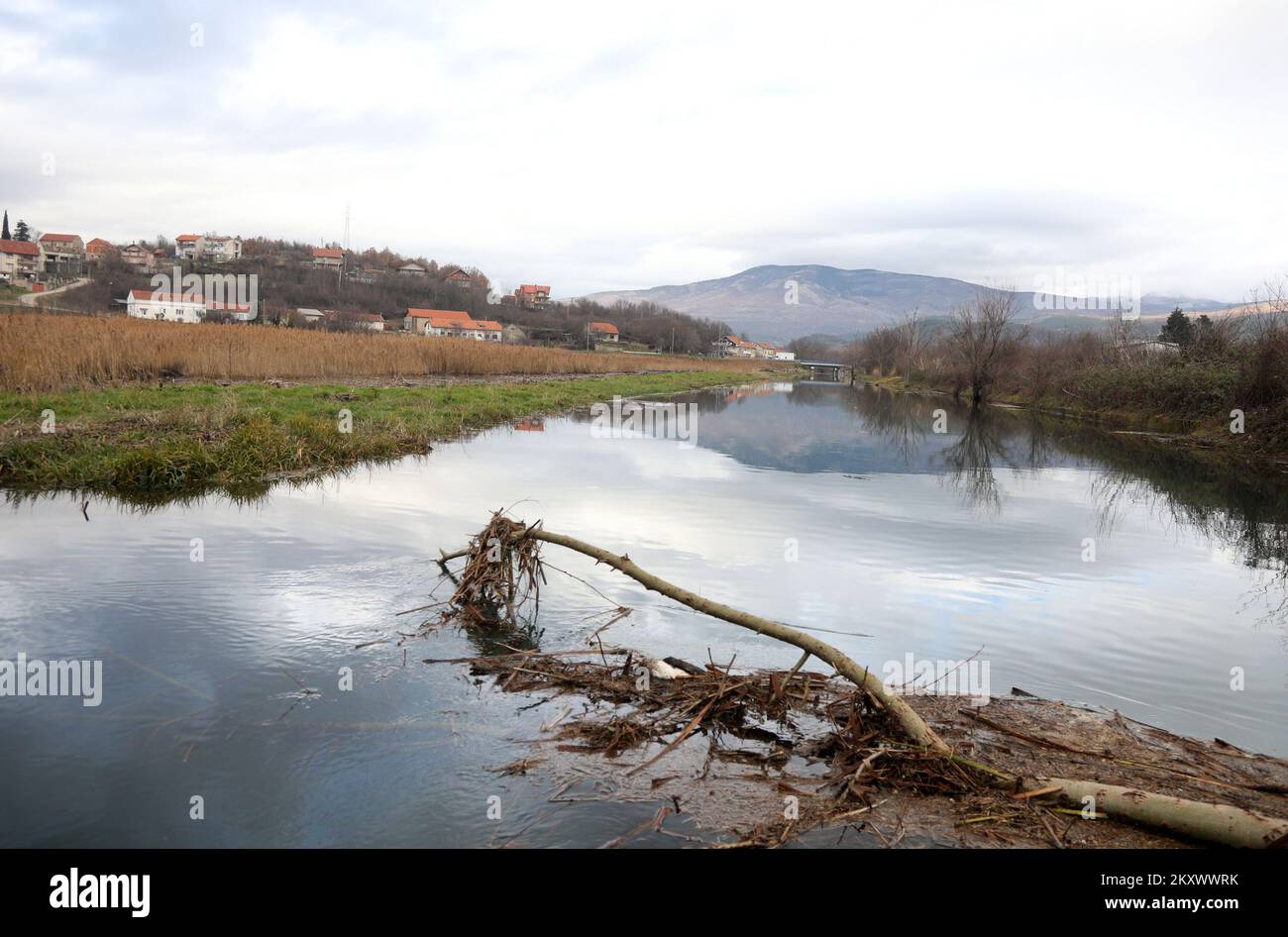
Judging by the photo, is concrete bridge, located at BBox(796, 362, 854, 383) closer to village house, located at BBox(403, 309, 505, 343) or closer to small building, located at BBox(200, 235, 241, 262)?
village house, located at BBox(403, 309, 505, 343)

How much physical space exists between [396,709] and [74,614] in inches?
134

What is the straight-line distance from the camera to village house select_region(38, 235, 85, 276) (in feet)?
348

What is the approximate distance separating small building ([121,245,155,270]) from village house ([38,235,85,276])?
17.7 feet

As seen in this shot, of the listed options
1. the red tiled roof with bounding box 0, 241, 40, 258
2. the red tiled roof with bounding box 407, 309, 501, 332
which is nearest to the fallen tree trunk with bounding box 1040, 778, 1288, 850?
the red tiled roof with bounding box 407, 309, 501, 332

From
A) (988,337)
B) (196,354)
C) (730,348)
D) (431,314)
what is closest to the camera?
(196,354)

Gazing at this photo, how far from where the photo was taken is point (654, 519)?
12078mm

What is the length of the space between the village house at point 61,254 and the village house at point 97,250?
0.95 m

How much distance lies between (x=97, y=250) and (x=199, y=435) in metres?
145

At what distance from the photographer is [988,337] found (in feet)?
168

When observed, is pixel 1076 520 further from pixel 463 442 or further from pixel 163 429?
pixel 163 429

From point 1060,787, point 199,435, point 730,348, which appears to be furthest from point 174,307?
point 730,348

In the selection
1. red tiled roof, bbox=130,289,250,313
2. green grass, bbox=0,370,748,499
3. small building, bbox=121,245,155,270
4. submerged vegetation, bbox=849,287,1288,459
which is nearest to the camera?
green grass, bbox=0,370,748,499

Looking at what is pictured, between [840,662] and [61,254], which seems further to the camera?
[61,254]

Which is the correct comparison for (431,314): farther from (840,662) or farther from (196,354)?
(840,662)
